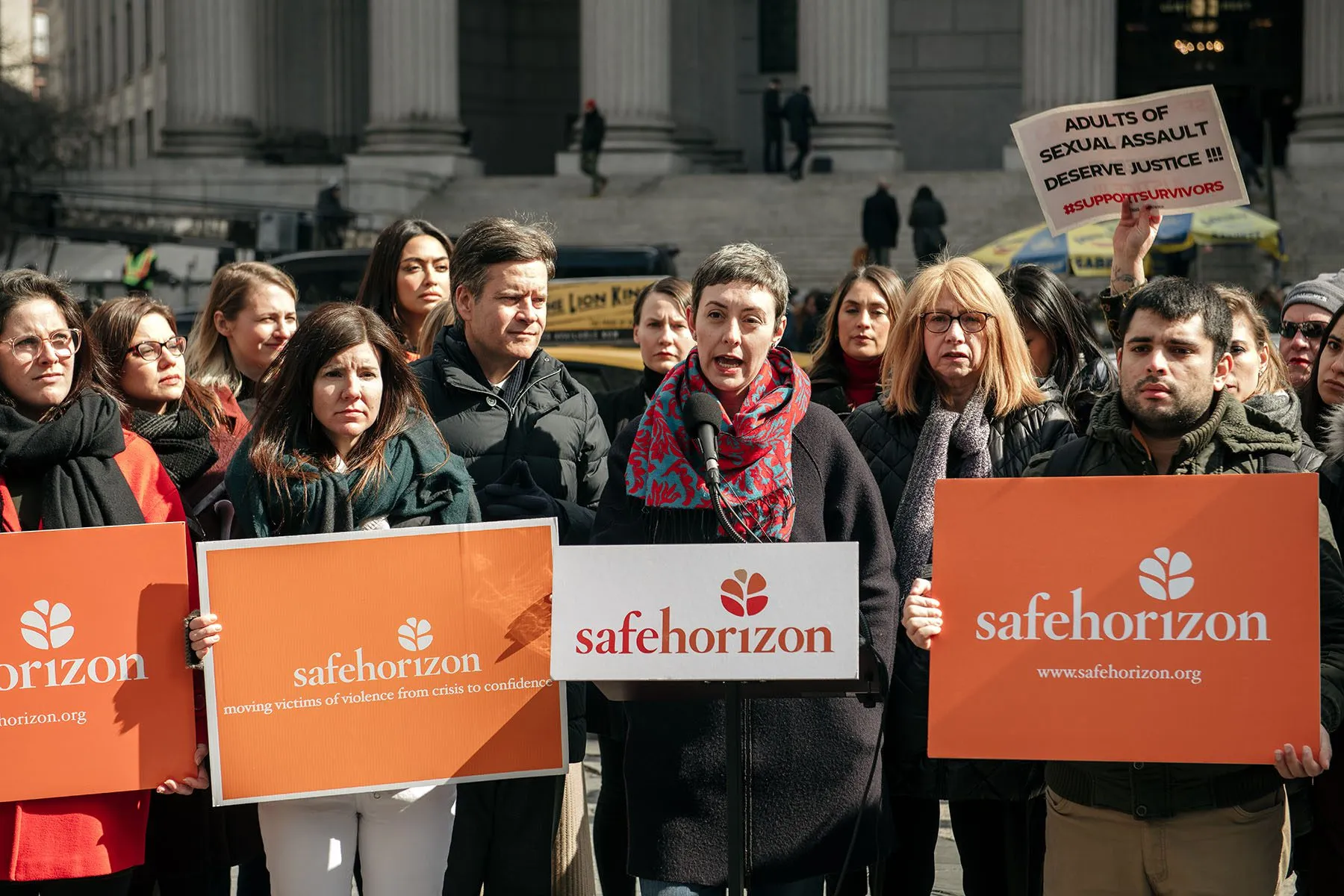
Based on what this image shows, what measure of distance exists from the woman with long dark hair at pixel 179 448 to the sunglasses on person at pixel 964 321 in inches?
92.3

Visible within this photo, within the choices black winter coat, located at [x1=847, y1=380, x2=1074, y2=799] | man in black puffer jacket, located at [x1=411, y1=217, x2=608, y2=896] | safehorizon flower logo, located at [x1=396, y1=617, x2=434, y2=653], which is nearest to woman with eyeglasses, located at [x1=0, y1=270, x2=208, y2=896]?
safehorizon flower logo, located at [x1=396, y1=617, x2=434, y2=653]

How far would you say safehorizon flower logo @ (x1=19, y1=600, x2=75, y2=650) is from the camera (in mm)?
4816

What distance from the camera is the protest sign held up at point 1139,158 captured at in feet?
21.4

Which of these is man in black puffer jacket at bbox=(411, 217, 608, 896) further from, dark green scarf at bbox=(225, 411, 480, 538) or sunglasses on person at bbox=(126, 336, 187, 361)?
sunglasses on person at bbox=(126, 336, 187, 361)

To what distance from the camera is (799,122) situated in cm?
3391

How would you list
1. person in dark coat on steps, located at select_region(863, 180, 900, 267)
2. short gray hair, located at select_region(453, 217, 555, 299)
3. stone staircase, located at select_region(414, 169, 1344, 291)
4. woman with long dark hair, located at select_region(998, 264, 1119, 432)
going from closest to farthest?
short gray hair, located at select_region(453, 217, 555, 299) → woman with long dark hair, located at select_region(998, 264, 1119, 432) → person in dark coat on steps, located at select_region(863, 180, 900, 267) → stone staircase, located at select_region(414, 169, 1344, 291)

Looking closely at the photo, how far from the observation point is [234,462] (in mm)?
5094

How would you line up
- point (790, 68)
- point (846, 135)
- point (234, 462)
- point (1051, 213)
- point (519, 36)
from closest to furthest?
point (234, 462) → point (1051, 213) → point (846, 135) → point (790, 68) → point (519, 36)

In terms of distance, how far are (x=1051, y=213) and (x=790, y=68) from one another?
3750 cm

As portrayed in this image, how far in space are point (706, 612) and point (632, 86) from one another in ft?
105

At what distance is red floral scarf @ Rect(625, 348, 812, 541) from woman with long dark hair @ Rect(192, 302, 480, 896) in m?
0.69

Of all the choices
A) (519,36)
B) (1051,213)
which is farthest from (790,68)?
(1051,213)

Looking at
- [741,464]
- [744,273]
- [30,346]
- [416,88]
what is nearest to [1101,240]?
[744,273]

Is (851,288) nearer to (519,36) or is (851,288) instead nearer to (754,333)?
(754,333)
